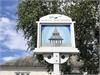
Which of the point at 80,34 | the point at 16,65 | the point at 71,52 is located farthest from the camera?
the point at 16,65

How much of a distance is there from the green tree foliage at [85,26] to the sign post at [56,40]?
458cm

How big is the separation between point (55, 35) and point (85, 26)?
526 centimetres

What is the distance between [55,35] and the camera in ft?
30.5

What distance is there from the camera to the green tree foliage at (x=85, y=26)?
14172 millimetres

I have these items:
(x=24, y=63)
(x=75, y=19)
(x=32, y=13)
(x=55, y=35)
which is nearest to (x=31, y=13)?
(x=32, y=13)

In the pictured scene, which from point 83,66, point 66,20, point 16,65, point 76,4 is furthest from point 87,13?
point 16,65

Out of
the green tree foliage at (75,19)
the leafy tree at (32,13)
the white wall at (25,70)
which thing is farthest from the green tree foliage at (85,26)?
the white wall at (25,70)

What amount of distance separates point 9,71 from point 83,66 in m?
18.6

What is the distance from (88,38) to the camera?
14.3 meters

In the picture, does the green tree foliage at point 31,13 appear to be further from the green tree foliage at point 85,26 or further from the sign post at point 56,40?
the sign post at point 56,40

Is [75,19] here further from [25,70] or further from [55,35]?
[25,70]

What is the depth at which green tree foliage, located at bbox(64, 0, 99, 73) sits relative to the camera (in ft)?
46.5

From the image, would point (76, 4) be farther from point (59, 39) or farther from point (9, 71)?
point (9, 71)

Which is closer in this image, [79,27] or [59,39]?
[59,39]
